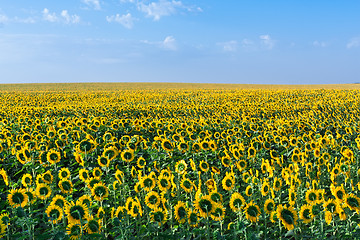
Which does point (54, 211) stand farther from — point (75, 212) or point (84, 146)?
point (84, 146)

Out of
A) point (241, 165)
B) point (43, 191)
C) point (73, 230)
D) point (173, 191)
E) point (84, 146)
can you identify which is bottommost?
point (173, 191)

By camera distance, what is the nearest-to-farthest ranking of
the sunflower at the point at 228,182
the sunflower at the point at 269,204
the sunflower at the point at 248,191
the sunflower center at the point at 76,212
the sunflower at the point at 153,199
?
the sunflower center at the point at 76,212 → the sunflower at the point at 269,204 → the sunflower at the point at 153,199 → the sunflower at the point at 248,191 → the sunflower at the point at 228,182

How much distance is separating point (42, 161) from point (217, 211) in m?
4.55

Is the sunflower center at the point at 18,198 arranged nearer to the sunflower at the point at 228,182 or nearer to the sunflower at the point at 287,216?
the sunflower at the point at 228,182

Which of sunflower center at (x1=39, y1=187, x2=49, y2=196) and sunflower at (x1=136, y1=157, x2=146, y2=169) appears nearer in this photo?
sunflower center at (x1=39, y1=187, x2=49, y2=196)

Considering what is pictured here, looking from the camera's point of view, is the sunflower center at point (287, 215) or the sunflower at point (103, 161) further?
the sunflower at point (103, 161)

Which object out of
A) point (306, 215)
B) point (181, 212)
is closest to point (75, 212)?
point (181, 212)

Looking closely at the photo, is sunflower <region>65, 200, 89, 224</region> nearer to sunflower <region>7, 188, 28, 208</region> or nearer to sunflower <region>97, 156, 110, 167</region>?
sunflower <region>7, 188, 28, 208</region>

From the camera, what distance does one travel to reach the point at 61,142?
787 centimetres

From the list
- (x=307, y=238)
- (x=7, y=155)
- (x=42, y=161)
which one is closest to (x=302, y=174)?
(x=307, y=238)

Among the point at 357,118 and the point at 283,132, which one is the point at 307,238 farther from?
the point at 357,118

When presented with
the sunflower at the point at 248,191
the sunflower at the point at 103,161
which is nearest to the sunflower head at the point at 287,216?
the sunflower at the point at 248,191

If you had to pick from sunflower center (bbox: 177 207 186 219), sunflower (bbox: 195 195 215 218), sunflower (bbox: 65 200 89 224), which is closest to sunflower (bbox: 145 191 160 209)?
sunflower center (bbox: 177 207 186 219)

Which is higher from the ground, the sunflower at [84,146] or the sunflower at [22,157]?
the sunflower at [84,146]
